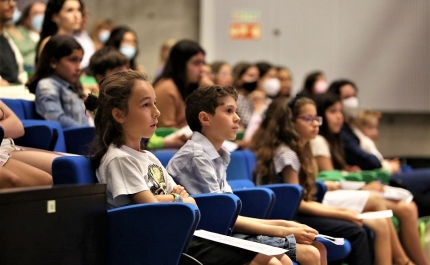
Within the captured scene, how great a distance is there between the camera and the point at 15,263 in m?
2.44

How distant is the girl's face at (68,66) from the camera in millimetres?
4387

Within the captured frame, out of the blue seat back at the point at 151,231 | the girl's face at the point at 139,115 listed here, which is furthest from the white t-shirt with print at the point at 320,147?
the blue seat back at the point at 151,231

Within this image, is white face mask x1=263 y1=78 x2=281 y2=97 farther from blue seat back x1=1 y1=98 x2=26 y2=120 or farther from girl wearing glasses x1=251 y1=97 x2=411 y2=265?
blue seat back x1=1 y1=98 x2=26 y2=120

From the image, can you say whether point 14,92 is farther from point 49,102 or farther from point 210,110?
point 210,110

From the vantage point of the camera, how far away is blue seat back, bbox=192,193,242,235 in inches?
129

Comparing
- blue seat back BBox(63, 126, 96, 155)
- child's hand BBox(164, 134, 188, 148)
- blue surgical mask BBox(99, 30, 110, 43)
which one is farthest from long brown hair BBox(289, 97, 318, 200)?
blue surgical mask BBox(99, 30, 110, 43)

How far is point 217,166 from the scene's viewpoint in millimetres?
3621

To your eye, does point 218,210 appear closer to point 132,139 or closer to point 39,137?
point 132,139

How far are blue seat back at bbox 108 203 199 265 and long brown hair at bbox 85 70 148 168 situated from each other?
32 centimetres

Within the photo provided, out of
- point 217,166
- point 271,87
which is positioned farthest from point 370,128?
point 217,166

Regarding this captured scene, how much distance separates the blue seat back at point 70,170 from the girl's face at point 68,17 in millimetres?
2358

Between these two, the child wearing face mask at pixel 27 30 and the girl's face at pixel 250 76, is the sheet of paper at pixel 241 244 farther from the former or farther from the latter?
the girl's face at pixel 250 76

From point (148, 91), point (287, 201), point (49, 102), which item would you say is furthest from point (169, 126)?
point (148, 91)

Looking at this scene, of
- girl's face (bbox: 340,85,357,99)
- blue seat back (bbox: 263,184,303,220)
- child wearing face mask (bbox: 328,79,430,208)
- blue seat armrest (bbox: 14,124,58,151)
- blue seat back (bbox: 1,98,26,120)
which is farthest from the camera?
girl's face (bbox: 340,85,357,99)
